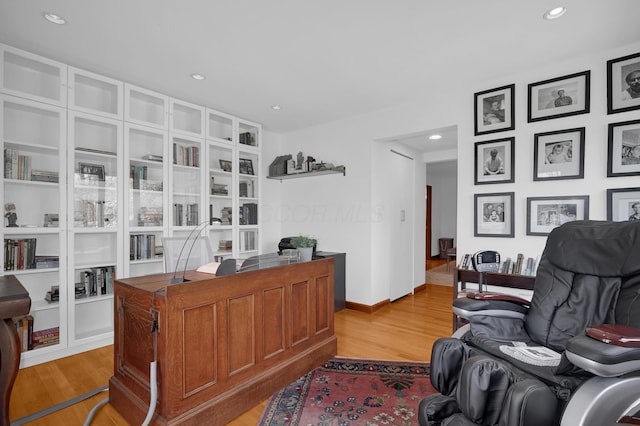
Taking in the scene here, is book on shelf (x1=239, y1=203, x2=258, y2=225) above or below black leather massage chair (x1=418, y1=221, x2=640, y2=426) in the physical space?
above

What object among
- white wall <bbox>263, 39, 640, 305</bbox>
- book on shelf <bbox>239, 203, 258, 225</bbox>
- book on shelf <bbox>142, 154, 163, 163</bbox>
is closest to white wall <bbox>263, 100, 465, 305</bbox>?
white wall <bbox>263, 39, 640, 305</bbox>

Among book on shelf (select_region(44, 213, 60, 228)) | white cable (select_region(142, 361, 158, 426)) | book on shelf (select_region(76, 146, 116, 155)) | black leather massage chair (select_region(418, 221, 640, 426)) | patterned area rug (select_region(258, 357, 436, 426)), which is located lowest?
patterned area rug (select_region(258, 357, 436, 426))

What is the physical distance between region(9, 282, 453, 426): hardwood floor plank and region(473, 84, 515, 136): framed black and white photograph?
2.15 m

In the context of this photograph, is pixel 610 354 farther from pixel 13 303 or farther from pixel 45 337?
pixel 45 337

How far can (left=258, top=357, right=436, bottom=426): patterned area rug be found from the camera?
191 centimetres

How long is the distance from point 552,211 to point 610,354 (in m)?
2.17

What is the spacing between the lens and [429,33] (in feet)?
7.73

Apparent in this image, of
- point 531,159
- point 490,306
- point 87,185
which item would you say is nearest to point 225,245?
point 87,185

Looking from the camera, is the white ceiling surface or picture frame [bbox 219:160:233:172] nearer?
the white ceiling surface

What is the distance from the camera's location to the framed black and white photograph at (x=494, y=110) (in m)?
3.06

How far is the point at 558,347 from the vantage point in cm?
169

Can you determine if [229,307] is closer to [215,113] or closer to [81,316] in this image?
[81,316]

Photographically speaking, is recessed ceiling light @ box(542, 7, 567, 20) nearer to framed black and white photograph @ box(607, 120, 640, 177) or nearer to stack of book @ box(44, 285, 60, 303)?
framed black and white photograph @ box(607, 120, 640, 177)

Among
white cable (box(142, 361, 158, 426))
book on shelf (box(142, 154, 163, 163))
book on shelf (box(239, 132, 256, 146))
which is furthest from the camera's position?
book on shelf (box(239, 132, 256, 146))
